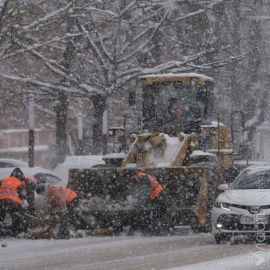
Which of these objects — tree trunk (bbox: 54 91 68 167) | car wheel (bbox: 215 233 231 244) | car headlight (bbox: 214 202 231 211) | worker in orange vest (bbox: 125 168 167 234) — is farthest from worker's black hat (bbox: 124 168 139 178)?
tree trunk (bbox: 54 91 68 167)

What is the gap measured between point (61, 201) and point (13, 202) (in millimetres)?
862

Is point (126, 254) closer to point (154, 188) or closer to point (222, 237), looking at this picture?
point (222, 237)

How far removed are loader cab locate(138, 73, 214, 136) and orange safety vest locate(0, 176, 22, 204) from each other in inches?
192

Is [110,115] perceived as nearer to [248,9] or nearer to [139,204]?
[248,9]

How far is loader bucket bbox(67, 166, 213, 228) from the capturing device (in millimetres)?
12211

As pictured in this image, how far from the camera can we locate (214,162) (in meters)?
14.9

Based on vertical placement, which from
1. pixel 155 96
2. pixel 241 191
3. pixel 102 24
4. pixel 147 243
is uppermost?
pixel 102 24

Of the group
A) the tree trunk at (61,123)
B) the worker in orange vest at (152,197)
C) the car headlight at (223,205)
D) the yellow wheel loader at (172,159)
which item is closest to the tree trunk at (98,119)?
the tree trunk at (61,123)

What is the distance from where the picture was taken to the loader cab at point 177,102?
1600cm

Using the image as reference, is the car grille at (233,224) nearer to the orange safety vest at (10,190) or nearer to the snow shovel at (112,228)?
the snow shovel at (112,228)

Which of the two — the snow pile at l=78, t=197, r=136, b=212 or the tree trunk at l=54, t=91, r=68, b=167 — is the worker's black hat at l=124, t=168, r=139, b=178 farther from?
the tree trunk at l=54, t=91, r=68, b=167

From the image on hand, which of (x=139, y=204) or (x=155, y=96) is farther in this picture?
(x=155, y=96)

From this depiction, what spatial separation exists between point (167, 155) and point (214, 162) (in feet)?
3.91

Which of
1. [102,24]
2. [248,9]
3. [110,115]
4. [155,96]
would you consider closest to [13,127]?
[110,115]
